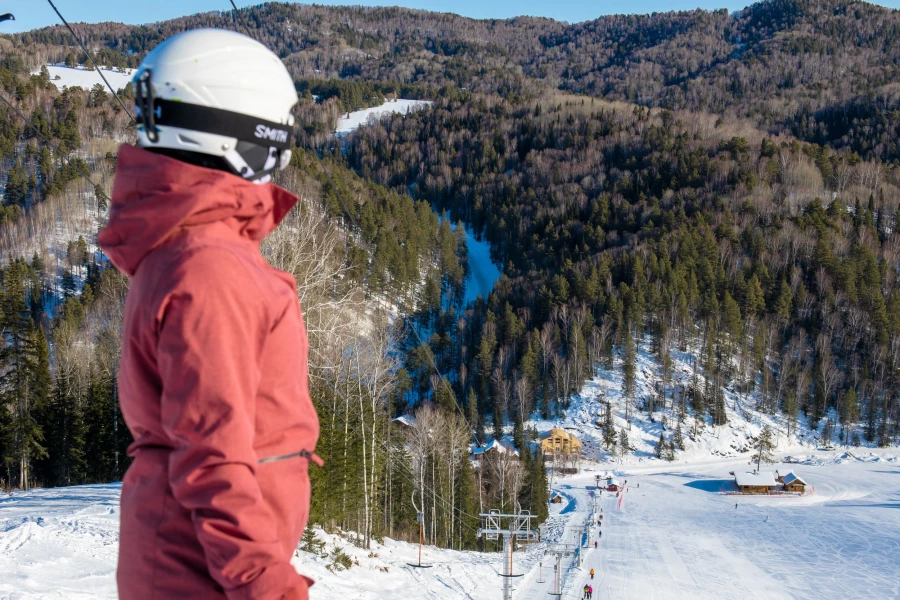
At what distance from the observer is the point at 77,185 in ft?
355

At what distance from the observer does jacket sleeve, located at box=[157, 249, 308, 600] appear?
51.4 inches

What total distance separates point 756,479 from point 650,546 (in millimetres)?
25722

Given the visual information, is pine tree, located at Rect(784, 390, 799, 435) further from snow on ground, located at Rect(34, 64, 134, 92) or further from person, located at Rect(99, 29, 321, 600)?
snow on ground, located at Rect(34, 64, 134, 92)

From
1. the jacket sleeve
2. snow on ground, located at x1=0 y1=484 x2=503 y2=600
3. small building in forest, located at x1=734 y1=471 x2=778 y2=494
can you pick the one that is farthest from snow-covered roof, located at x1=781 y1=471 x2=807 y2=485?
the jacket sleeve

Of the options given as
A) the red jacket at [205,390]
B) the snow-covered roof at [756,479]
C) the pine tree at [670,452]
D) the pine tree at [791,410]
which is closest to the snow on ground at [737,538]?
the snow-covered roof at [756,479]

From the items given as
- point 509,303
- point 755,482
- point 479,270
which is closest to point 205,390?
point 755,482

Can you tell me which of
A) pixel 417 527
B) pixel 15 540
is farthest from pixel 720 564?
pixel 15 540

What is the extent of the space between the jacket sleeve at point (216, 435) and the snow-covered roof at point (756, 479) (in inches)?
2557

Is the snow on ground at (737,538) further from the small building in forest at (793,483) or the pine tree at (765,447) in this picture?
the pine tree at (765,447)

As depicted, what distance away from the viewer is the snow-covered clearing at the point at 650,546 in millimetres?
9500

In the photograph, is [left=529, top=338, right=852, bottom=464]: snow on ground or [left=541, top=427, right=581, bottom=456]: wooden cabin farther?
[left=529, top=338, right=852, bottom=464]: snow on ground

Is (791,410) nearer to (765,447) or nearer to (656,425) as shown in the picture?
(765,447)

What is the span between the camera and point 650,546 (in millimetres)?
38562

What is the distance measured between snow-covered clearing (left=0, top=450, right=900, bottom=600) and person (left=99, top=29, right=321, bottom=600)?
7389 mm
